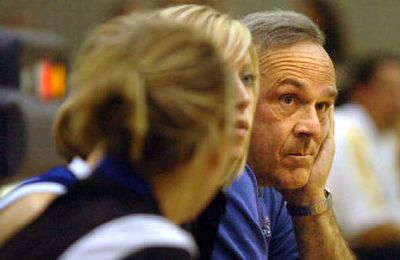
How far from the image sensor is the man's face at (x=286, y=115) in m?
2.94

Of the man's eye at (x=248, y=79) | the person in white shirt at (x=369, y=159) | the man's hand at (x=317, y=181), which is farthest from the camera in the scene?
the person in white shirt at (x=369, y=159)

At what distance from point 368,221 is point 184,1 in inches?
76.4

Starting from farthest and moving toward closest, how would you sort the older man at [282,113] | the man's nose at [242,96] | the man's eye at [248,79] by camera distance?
the older man at [282,113] → the man's eye at [248,79] → the man's nose at [242,96]

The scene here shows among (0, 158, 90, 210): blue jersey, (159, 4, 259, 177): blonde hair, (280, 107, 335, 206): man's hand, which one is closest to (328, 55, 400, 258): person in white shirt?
(280, 107, 335, 206): man's hand

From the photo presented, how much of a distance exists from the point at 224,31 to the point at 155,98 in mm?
521

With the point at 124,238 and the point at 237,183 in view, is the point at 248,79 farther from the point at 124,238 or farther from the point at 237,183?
the point at 124,238

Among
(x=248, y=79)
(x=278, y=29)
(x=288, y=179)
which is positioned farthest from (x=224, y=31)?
(x=288, y=179)

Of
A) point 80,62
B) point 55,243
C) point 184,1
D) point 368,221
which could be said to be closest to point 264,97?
point 80,62

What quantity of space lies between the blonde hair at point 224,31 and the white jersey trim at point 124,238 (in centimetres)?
42

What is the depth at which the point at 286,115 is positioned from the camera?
9.64 feet

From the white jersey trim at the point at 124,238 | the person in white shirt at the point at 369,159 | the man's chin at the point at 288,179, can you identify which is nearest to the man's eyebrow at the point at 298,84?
the man's chin at the point at 288,179

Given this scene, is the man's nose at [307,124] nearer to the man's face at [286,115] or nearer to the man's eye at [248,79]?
the man's face at [286,115]

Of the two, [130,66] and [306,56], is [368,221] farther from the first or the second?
[130,66]

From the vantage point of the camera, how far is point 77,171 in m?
2.17
